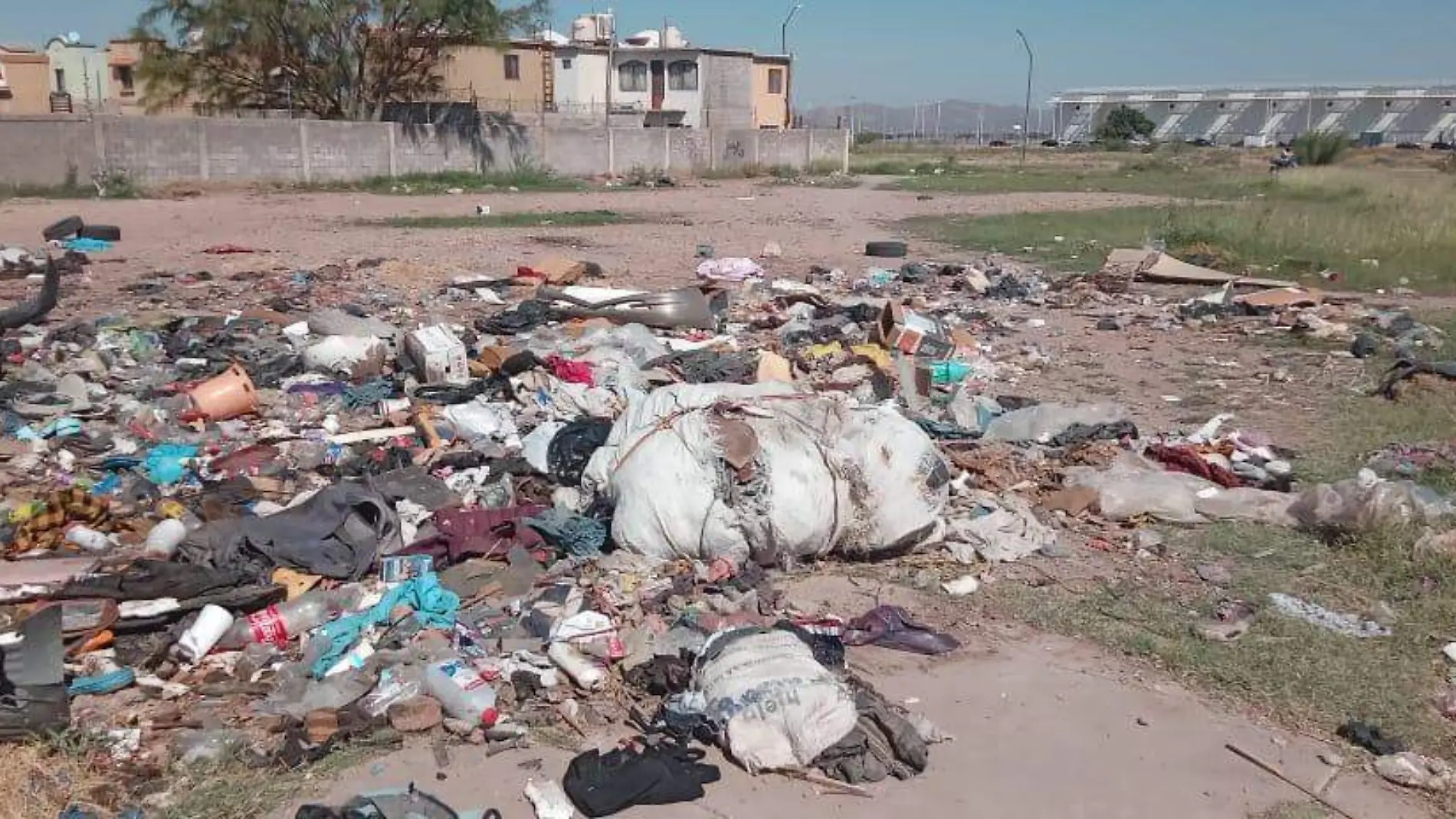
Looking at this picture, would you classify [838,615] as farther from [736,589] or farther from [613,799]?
[613,799]

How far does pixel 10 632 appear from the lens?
388 centimetres

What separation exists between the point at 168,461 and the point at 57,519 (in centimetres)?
93

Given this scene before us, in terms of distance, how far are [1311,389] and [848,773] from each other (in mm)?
6133

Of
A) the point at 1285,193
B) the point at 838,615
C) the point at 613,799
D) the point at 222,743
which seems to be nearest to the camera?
the point at 613,799

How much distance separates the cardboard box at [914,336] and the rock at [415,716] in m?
5.43

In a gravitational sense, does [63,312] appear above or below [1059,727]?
above

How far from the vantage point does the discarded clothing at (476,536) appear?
15.1 ft

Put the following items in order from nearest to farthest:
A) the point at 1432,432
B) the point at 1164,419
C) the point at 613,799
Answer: the point at 613,799 → the point at 1432,432 → the point at 1164,419

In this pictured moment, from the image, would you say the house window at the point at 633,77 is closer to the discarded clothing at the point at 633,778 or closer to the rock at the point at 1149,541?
the rock at the point at 1149,541

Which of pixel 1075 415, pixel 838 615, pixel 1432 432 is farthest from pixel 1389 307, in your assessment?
pixel 838 615

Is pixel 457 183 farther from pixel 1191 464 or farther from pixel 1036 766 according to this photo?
pixel 1036 766

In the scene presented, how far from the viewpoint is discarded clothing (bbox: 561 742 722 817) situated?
9.80 feet

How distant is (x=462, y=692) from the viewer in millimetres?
3482

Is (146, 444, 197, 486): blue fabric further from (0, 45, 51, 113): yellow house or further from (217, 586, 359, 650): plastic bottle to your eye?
(0, 45, 51, 113): yellow house
